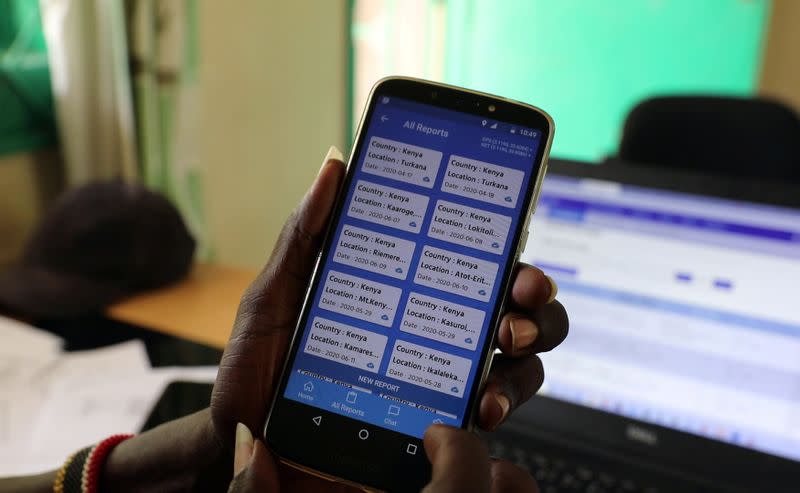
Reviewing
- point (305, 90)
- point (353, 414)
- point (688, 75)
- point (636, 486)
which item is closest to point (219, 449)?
point (353, 414)

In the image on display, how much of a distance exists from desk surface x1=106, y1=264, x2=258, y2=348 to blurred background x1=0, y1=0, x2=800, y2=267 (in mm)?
289

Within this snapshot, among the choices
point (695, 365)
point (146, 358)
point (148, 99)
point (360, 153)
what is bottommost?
point (146, 358)

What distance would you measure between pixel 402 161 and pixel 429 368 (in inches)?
6.1

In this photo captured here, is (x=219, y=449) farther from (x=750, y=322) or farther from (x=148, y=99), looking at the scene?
(x=148, y=99)

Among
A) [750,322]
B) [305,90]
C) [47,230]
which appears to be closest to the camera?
[750,322]

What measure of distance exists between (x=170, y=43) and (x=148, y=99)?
0.12 metres

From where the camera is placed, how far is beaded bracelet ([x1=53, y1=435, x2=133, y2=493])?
1.95ft

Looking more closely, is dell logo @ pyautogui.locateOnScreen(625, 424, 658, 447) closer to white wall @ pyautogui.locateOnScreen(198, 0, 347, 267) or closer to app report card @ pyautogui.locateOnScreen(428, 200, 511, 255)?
app report card @ pyautogui.locateOnScreen(428, 200, 511, 255)

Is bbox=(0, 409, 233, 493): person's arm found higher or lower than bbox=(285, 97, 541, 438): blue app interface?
lower

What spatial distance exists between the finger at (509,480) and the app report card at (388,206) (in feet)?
0.58

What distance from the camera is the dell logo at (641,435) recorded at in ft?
2.36

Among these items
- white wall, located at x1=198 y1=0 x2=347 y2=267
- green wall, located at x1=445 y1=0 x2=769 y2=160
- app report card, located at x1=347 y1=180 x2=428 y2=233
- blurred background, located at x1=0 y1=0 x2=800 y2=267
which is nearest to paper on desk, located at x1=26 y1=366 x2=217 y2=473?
app report card, located at x1=347 y1=180 x2=428 y2=233

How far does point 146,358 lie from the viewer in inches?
36.8

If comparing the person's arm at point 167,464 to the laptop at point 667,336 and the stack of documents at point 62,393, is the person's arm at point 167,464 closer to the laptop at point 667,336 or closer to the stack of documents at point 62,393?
the stack of documents at point 62,393
